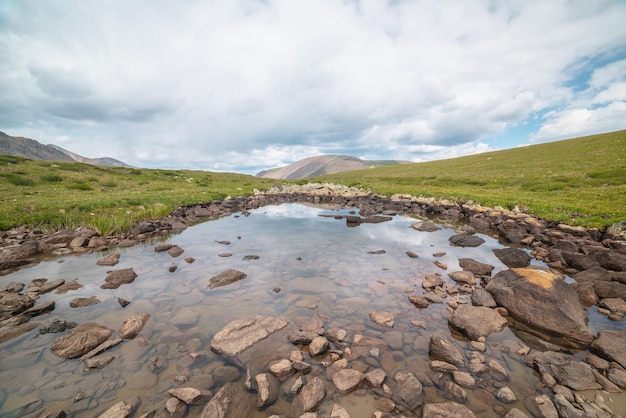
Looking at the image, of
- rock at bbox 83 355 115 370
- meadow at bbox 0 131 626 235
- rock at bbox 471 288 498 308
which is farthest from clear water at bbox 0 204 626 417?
meadow at bbox 0 131 626 235

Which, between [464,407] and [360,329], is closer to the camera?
[464,407]

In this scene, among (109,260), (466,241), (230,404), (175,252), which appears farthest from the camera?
(466,241)

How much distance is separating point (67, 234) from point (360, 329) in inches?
798

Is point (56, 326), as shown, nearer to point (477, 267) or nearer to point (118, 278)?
point (118, 278)

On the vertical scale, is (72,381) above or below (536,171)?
below

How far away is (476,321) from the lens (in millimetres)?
7691

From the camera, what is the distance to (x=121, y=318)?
27.2 ft

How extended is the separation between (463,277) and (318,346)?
7.90m

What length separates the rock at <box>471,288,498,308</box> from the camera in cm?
886

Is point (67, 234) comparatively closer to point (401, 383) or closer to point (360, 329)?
point (360, 329)

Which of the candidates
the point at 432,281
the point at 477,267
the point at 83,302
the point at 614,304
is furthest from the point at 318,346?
the point at 614,304

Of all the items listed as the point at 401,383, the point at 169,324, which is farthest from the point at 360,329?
the point at 169,324

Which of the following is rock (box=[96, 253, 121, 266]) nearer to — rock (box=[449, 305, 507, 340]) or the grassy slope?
rock (box=[449, 305, 507, 340])

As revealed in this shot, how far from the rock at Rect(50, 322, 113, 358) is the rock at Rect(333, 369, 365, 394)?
6.66 meters
